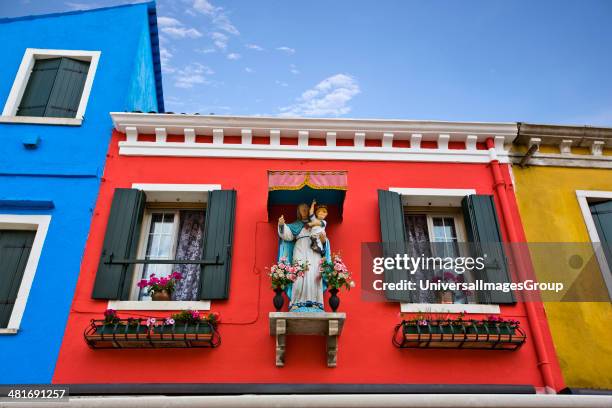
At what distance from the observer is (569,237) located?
8164mm

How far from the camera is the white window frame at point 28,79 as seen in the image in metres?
8.73

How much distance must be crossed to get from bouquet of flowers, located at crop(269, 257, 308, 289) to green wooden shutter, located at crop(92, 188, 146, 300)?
226 centimetres

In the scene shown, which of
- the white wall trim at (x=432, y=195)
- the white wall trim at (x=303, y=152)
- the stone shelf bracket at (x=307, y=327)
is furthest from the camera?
the white wall trim at (x=303, y=152)

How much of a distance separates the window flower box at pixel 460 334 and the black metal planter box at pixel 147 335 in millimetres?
2614

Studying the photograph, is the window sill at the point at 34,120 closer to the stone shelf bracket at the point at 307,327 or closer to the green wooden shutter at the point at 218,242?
the green wooden shutter at the point at 218,242

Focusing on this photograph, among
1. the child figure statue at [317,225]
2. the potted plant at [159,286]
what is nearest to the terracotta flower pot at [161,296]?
the potted plant at [159,286]

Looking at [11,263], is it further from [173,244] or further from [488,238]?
[488,238]

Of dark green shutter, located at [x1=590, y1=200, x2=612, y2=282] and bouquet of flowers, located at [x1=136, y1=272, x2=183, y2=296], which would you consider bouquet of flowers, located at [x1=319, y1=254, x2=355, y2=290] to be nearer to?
bouquet of flowers, located at [x1=136, y1=272, x2=183, y2=296]

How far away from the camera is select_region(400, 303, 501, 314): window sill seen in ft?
23.9

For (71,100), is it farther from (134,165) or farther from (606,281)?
(606,281)

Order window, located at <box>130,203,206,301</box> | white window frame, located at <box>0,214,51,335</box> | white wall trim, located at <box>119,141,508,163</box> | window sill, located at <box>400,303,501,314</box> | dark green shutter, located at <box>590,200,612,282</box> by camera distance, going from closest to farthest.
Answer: white window frame, located at <box>0,214,51,335</box>
window sill, located at <box>400,303,501,314</box>
window, located at <box>130,203,206,301</box>
dark green shutter, located at <box>590,200,612,282</box>
white wall trim, located at <box>119,141,508,163</box>

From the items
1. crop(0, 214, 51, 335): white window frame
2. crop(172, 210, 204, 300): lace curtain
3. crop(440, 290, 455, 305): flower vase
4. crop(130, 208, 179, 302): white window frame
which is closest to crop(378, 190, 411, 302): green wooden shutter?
crop(440, 290, 455, 305): flower vase

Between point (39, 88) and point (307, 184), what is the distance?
5.50 meters

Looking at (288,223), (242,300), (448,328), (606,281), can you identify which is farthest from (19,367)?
(606,281)
